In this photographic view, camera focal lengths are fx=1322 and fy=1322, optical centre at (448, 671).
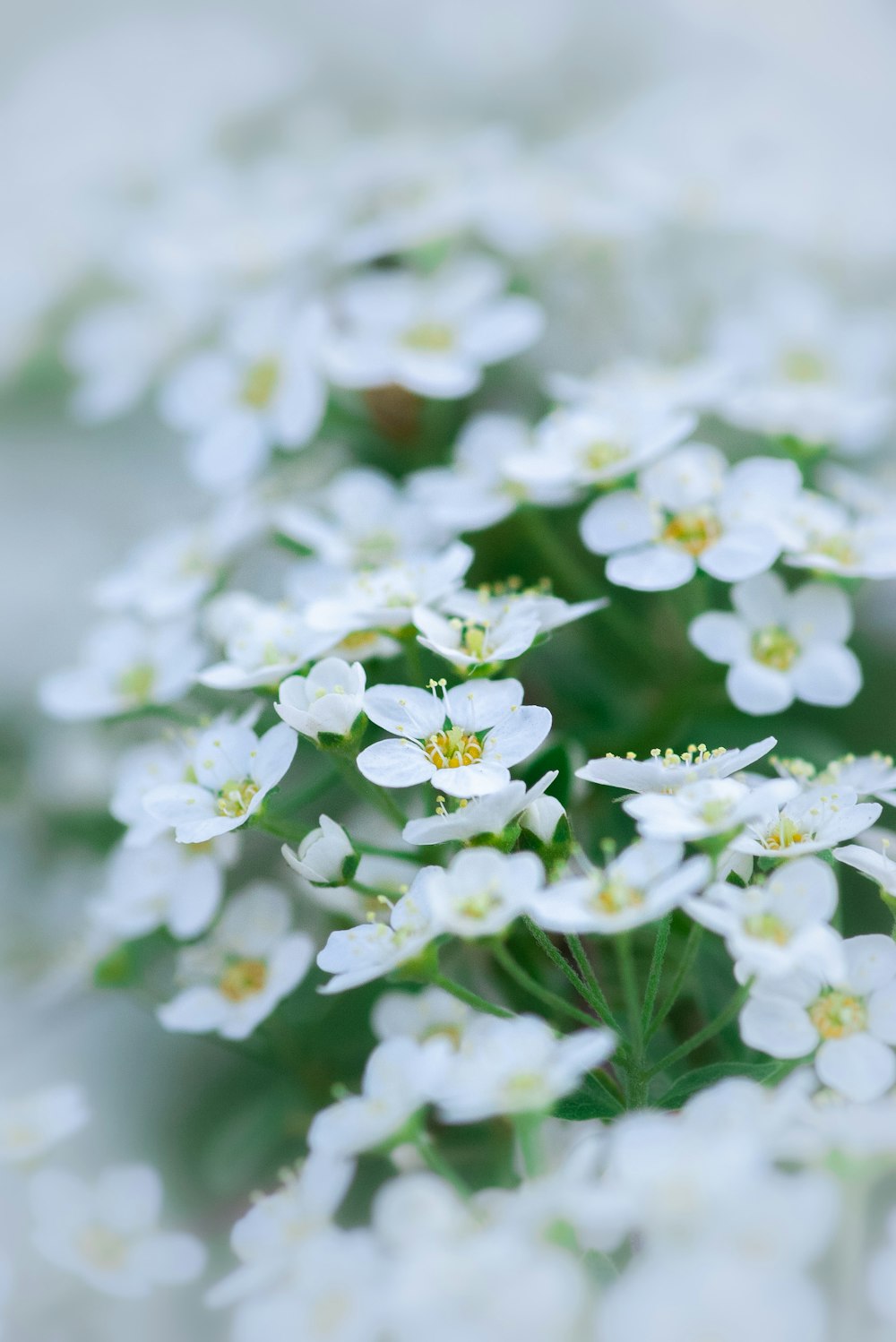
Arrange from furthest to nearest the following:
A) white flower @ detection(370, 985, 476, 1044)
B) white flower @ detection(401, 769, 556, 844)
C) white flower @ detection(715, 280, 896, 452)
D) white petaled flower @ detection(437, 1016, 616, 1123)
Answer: white flower @ detection(715, 280, 896, 452)
white flower @ detection(370, 985, 476, 1044)
white flower @ detection(401, 769, 556, 844)
white petaled flower @ detection(437, 1016, 616, 1123)

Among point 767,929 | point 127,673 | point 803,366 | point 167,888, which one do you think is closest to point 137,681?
point 127,673

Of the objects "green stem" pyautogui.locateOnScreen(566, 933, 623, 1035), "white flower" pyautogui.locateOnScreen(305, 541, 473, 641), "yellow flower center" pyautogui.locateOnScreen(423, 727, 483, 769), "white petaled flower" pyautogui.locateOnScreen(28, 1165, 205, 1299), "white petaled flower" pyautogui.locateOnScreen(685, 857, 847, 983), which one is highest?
"white flower" pyautogui.locateOnScreen(305, 541, 473, 641)

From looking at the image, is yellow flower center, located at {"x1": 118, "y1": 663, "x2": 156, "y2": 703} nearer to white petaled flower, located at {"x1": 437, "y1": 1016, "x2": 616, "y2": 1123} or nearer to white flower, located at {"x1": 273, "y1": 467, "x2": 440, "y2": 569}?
white flower, located at {"x1": 273, "y1": 467, "x2": 440, "y2": 569}

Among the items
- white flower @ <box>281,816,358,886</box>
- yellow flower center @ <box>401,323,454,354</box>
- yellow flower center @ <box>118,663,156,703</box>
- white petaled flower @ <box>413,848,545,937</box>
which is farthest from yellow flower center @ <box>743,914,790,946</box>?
yellow flower center @ <box>401,323,454,354</box>

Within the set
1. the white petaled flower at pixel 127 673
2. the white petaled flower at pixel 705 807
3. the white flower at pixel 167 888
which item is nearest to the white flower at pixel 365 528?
the white petaled flower at pixel 127 673

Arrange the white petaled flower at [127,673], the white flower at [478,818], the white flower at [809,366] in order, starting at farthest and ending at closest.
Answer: the white flower at [809,366] < the white petaled flower at [127,673] < the white flower at [478,818]

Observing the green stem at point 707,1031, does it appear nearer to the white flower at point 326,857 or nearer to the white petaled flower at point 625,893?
the white petaled flower at point 625,893
